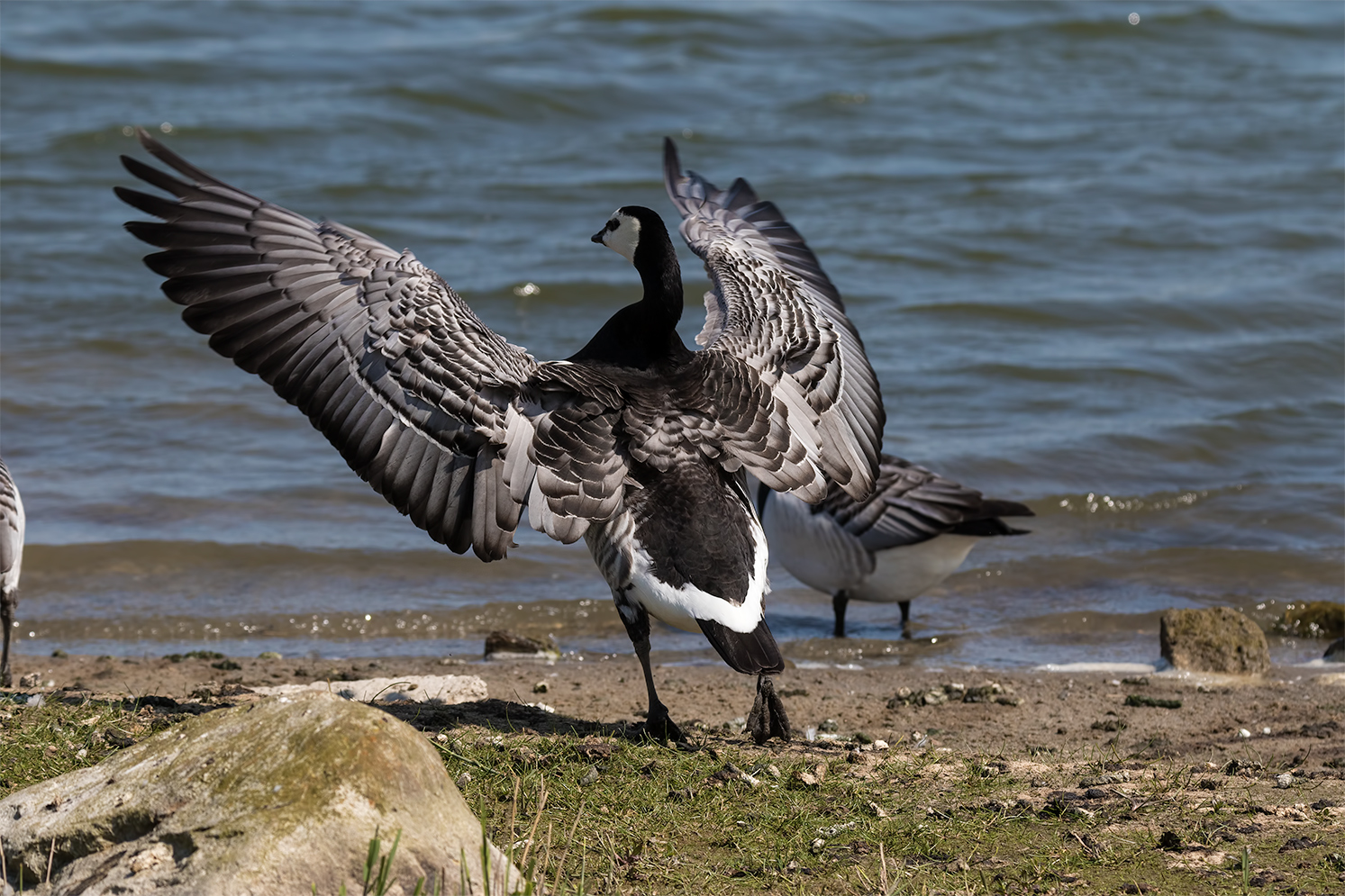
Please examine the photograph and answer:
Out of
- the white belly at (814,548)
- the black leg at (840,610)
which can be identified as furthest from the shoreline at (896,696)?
the black leg at (840,610)

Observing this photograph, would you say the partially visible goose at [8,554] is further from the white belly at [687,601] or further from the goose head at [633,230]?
the white belly at [687,601]

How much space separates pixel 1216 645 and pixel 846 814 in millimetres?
3710

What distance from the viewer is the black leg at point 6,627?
23.0 ft

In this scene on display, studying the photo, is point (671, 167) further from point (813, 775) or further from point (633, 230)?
point (813, 775)

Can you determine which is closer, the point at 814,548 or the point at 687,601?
the point at 687,601

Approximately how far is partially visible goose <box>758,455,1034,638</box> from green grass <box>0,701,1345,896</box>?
3.01m

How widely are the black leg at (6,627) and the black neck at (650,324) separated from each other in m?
3.16

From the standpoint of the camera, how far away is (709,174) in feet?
63.3

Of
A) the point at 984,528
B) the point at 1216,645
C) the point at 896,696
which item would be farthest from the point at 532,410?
the point at 1216,645

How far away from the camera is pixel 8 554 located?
7.17m

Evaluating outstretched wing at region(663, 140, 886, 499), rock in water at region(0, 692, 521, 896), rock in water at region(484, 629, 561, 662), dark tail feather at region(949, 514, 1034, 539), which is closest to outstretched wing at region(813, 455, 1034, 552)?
dark tail feather at region(949, 514, 1034, 539)

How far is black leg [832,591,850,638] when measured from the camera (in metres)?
9.20

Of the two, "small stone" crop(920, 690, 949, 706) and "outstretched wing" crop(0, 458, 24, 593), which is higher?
"outstretched wing" crop(0, 458, 24, 593)

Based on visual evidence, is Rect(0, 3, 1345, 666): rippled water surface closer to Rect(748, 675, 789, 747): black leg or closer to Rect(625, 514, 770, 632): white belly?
Rect(748, 675, 789, 747): black leg
